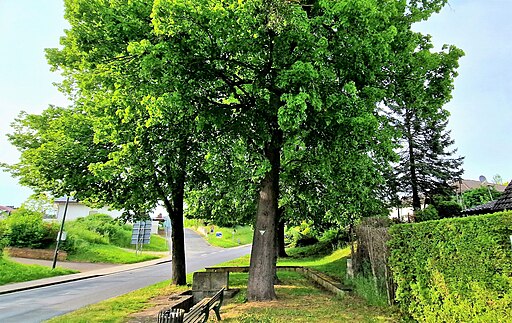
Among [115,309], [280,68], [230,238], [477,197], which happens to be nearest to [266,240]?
[115,309]

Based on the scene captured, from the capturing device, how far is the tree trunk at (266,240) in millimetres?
10548

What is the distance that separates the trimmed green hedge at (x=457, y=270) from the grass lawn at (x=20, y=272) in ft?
64.9

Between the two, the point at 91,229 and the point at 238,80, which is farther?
the point at 91,229

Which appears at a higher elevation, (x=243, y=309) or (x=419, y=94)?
(x=419, y=94)

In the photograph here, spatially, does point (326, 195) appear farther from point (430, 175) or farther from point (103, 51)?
point (430, 175)

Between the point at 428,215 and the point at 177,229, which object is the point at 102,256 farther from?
the point at 428,215

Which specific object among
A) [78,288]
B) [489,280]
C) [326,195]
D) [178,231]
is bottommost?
[78,288]

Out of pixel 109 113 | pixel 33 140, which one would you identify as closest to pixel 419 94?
pixel 109 113

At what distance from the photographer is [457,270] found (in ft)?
20.7

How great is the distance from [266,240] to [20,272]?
17078mm

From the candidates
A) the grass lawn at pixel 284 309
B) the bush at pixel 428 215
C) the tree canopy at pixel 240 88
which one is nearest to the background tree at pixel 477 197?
the bush at pixel 428 215

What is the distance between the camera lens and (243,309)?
9430 mm

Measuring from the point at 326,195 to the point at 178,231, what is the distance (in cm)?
686

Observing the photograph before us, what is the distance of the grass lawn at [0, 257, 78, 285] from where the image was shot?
1894cm
